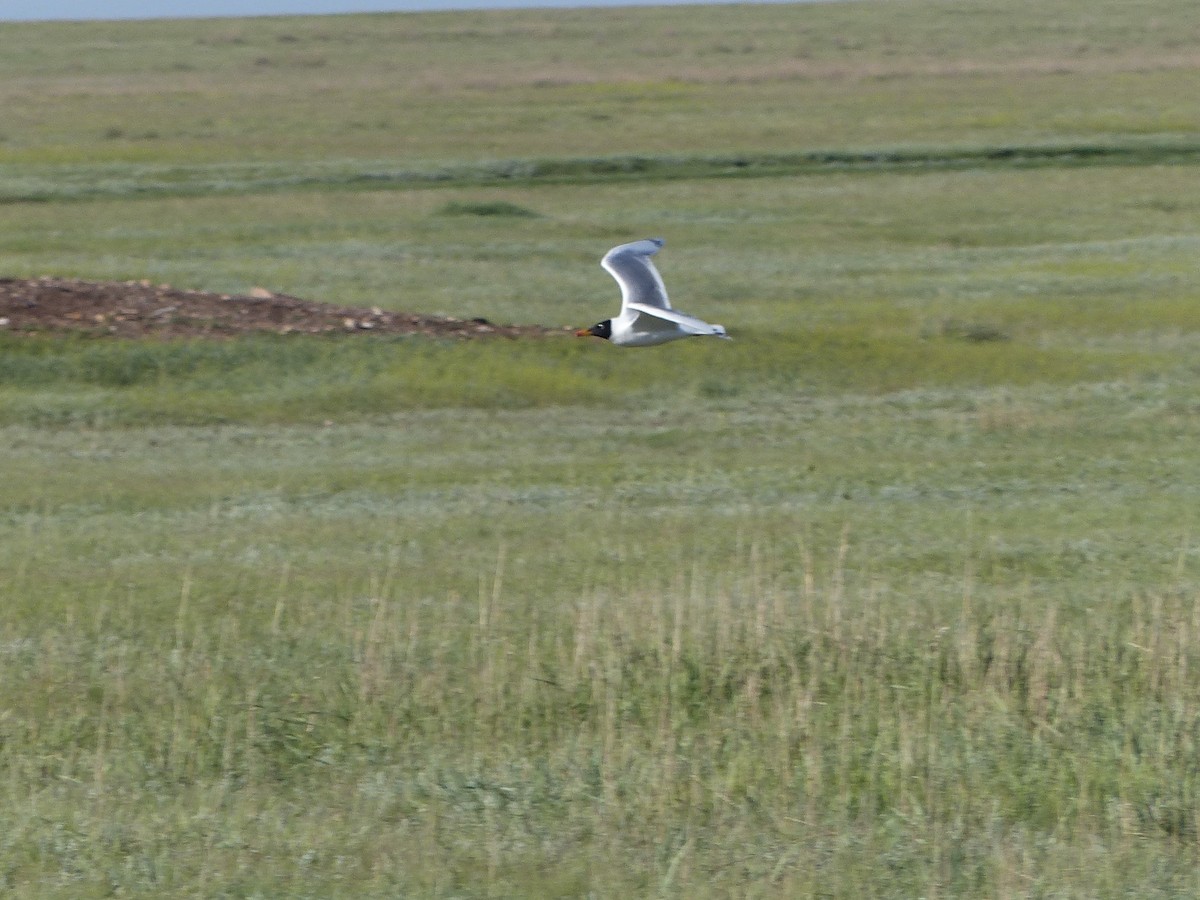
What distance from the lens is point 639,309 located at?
38.3 feet

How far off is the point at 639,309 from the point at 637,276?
85cm

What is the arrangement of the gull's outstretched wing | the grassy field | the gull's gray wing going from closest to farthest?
the grassy field
the gull's outstretched wing
the gull's gray wing

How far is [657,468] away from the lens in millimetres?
14562

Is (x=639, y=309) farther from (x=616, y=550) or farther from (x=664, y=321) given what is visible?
(x=616, y=550)

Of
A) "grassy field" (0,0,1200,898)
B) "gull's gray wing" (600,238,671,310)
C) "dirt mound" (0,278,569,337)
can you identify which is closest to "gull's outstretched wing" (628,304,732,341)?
"gull's gray wing" (600,238,671,310)

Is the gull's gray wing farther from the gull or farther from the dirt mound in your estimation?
the dirt mound

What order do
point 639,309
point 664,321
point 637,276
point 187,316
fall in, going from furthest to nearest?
point 187,316 → point 637,276 → point 664,321 → point 639,309

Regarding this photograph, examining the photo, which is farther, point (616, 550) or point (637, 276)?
point (637, 276)

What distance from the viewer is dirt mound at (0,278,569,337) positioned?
19.5m

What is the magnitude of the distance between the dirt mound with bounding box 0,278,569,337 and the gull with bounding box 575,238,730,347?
6.96m

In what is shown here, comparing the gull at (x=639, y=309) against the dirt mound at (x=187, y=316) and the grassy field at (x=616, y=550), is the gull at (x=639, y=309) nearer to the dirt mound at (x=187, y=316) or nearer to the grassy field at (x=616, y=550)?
the grassy field at (x=616, y=550)

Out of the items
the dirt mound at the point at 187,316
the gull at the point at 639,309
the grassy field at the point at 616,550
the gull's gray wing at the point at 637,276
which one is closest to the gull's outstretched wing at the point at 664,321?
the gull at the point at 639,309

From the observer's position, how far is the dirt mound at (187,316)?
19469 millimetres

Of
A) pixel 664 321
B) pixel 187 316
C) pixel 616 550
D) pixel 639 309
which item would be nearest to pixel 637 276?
pixel 664 321
